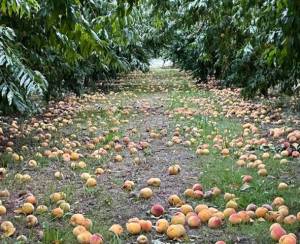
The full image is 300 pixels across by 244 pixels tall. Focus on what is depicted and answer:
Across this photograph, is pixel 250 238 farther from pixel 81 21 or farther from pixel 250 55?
pixel 250 55

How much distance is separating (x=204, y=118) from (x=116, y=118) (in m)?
1.70

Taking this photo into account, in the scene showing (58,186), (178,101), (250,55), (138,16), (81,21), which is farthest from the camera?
(178,101)

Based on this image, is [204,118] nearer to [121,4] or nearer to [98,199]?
[98,199]

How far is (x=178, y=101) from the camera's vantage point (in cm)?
→ 1289

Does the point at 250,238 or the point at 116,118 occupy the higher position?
the point at 250,238

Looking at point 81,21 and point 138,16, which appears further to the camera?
point 138,16

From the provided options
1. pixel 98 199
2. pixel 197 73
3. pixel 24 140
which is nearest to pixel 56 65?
pixel 24 140

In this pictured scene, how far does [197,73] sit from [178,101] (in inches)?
258

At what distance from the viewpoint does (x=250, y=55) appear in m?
10.0

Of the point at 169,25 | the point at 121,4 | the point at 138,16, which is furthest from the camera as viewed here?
the point at 169,25

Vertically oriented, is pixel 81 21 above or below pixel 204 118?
above

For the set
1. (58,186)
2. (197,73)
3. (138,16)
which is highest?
(138,16)

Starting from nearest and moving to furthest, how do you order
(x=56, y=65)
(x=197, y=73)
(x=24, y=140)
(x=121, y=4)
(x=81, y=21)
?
(x=121, y=4)
(x=81, y=21)
(x=24, y=140)
(x=56, y=65)
(x=197, y=73)

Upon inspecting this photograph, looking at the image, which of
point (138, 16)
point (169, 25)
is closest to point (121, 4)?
point (138, 16)
